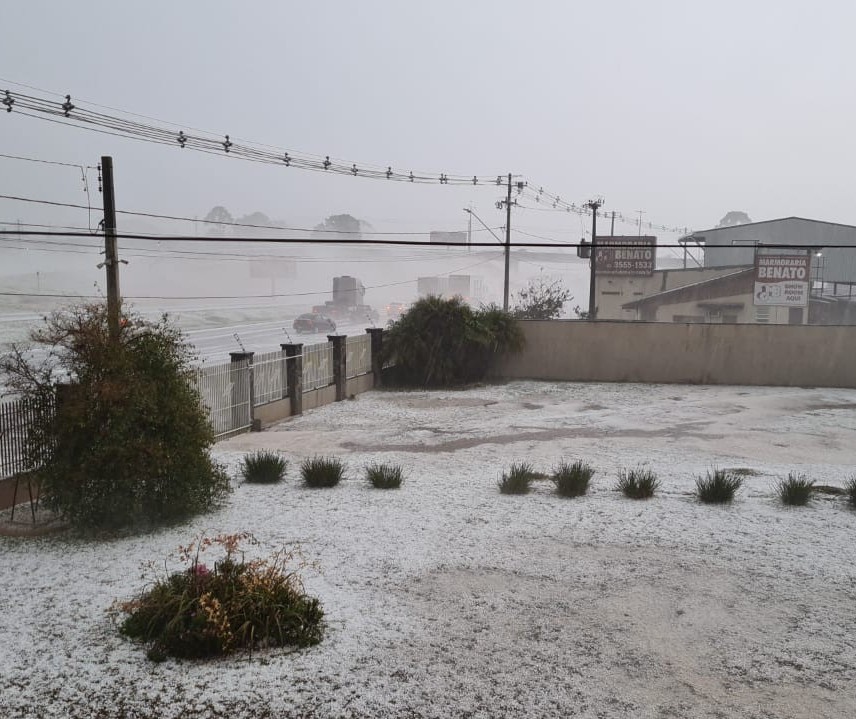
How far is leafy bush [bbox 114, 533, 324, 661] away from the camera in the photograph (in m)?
5.98

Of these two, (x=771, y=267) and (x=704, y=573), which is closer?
(x=704, y=573)

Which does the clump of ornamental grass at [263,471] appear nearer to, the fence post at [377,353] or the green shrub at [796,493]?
the green shrub at [796,493]

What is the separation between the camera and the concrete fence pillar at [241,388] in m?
16.5

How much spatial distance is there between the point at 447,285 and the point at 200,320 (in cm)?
Result: 3837

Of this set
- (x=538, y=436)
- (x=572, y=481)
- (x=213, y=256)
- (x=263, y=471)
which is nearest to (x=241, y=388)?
(x=263, y=471)

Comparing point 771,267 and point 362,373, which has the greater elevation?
point 771,267

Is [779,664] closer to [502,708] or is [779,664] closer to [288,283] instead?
[502,708]

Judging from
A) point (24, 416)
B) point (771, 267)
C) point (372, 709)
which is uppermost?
point (771, 267)

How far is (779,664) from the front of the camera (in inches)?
232

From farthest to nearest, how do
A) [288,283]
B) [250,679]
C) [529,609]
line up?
[288,283]
[529,609]
[250,679]

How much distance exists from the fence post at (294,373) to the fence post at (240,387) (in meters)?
1.99

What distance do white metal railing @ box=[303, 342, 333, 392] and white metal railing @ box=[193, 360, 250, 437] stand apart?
3116 millimetres

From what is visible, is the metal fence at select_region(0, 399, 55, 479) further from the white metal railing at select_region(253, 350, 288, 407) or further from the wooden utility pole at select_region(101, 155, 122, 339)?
the white metal railing at select_region(253, 350, 288, 407)

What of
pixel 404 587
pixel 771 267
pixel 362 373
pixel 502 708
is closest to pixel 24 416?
pixel 404 587
